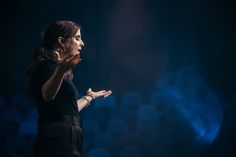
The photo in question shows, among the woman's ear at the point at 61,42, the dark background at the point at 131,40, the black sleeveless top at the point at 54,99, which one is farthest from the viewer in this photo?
the dark background at the point at 131,40

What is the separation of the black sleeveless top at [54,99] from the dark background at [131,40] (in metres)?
2.44

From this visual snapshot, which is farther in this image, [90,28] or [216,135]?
[90,28]

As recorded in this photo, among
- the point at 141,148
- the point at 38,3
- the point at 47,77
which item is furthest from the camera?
the point at 38,3

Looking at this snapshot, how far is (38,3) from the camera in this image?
380cm

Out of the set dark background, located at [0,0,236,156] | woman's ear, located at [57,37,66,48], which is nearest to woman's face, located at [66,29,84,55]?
woman's ear, located at [57,37,66,48]

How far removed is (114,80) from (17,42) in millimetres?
1152

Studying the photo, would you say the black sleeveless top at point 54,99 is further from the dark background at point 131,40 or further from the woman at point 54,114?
the dark background at point 131,40

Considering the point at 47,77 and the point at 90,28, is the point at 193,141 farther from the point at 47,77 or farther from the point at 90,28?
the point at 47,77

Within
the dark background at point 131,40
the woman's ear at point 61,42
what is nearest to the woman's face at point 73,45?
the woman's ear at point 61,42

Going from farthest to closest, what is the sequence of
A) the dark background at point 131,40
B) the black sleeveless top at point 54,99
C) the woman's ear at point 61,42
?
the dark background at point 131,40
the woman's ear at point 61,42
the black sleeveless top at point 54,99

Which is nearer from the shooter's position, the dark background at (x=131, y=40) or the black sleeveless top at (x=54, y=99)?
the black sleeveless top at (x=54, y=99)

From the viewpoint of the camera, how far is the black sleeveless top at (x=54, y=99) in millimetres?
1317

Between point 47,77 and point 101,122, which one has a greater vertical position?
→ point 47,77

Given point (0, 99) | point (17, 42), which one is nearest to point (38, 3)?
point (17, 42)
